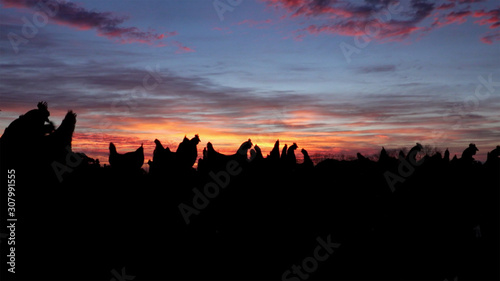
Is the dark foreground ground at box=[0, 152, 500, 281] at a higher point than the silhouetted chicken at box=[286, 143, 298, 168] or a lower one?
lower

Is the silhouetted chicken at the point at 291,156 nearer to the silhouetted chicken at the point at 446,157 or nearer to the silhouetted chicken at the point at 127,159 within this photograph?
the silhouetted chicken at the point at 127,159

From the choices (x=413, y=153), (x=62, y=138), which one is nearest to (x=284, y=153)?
(x=413, y=153)

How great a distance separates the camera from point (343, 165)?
354cm

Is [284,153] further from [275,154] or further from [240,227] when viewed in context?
[240,227]

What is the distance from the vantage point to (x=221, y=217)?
121 inches

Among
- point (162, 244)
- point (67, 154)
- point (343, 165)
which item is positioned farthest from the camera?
point (343, 165)

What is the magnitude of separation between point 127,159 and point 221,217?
33.0 inches

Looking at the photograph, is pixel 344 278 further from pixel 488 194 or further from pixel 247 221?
pixel 488 194

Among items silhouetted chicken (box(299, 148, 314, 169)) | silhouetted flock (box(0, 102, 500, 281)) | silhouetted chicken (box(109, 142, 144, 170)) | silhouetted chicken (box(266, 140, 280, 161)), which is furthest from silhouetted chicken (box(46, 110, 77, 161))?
silhouetted chicken (box(299, 148, 314, 169))

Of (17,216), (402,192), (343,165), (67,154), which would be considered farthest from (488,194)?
(17,216)

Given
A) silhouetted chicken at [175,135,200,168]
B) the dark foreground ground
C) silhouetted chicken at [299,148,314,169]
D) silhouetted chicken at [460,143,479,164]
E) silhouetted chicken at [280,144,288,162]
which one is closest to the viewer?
the dark foreground ground

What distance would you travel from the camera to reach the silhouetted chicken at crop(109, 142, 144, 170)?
3.05 metres

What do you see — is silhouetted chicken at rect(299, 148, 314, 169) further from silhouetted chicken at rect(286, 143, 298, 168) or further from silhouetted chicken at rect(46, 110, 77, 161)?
silhouetted chicken at rect(46, 110, 77, 161)

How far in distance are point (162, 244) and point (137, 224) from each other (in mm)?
231
